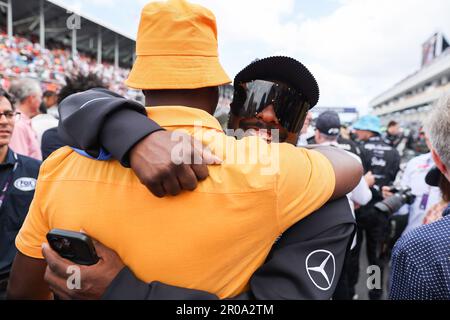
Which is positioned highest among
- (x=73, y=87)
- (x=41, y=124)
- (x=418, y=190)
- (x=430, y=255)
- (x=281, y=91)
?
(x=73, y=87)

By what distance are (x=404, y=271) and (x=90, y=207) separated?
1044 millimetres

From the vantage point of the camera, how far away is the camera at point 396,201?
2.84m

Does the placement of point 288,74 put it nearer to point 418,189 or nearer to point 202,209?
point 202,209

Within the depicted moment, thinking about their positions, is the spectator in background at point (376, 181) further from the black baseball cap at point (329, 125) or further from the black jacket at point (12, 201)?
the black jacket at point (12, 201)

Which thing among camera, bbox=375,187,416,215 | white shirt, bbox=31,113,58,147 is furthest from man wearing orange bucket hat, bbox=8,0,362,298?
white shirt, bbox=31,113,58,147

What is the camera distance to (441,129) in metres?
1.23

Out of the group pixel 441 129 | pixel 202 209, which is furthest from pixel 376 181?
pixel 202 209

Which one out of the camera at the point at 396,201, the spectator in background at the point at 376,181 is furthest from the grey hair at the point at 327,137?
the camera at the point at 396,201

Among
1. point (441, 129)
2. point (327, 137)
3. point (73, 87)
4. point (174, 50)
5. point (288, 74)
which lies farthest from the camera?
point (327, 137)

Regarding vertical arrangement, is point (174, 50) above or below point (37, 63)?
below

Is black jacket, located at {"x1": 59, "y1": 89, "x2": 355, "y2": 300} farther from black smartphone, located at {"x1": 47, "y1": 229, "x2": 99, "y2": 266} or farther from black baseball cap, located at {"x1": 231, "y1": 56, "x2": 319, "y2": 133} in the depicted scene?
black baseball cap, located at {"x1": 231, "y1": 56, "x2": 319, "y2": 133}

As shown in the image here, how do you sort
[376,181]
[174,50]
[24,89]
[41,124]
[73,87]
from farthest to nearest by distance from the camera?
[376,181], [24,89], [41,124], [73,87], [174,50]

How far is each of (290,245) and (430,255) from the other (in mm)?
463
